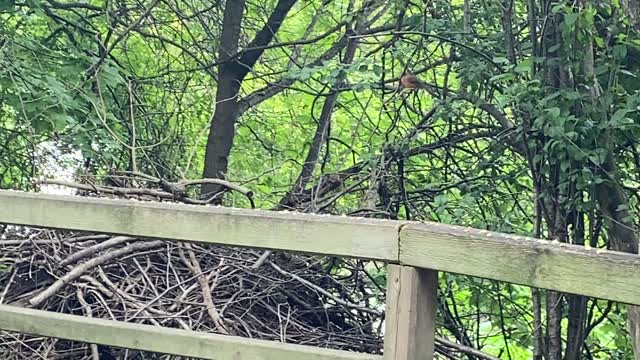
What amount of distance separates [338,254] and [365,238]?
0.07 m

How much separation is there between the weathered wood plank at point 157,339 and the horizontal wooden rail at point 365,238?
241 millimetres

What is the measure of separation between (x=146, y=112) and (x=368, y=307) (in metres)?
3.16

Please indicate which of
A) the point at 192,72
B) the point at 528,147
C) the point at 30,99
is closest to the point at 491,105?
the point at 528,147

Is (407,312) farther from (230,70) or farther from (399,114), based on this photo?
(230,70)

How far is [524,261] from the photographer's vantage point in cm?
164

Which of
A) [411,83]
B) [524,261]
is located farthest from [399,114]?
[524,261]

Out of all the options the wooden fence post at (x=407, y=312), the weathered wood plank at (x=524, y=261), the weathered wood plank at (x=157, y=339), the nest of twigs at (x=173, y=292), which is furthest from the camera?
the nest of twigs at (x=173, y=292)

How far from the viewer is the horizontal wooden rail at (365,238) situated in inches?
61.9

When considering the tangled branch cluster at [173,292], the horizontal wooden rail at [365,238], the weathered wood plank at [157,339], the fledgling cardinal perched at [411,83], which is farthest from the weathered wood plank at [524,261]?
the fledgling cardinal perched at [411,83]

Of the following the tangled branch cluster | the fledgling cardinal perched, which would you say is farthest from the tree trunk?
the tangled branch cluster

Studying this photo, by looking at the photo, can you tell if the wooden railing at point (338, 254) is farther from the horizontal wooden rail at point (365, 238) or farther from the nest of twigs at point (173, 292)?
the nest of twigs at point (173, 292)

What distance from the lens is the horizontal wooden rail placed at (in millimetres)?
1571

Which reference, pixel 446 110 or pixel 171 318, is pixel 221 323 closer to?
pixel 171 318

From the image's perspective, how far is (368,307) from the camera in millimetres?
2928
